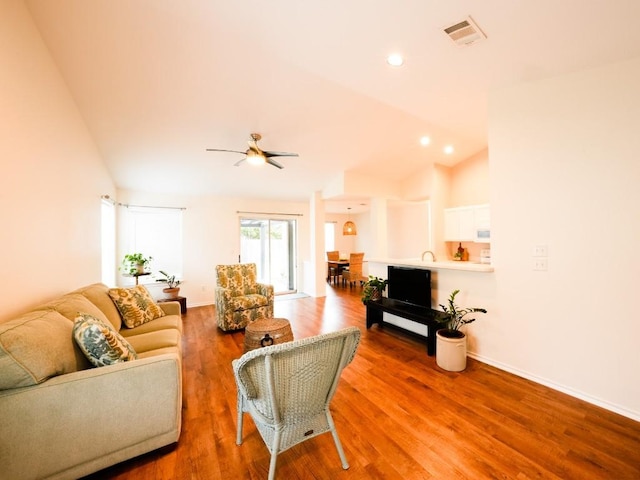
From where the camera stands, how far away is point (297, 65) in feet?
8.79

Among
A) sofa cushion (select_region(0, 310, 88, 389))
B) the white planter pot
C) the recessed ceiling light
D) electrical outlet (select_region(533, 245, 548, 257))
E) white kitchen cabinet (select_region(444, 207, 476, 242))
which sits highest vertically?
the recessed ceiling light

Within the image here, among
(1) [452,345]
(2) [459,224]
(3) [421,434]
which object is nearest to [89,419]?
(3) [421,434]

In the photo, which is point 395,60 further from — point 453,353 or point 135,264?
point 135,264

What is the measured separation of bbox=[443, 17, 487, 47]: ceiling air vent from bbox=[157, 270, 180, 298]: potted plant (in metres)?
5.36

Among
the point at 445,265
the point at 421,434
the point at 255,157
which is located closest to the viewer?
the point at 421,434

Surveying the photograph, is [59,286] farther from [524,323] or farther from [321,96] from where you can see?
[524,323]

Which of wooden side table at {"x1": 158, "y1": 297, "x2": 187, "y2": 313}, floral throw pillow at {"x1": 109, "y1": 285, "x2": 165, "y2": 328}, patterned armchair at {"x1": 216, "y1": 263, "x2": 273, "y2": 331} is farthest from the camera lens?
→ wooden side table at {"x1": 158, "y1": 297, "x2": 187, "y2": 313}

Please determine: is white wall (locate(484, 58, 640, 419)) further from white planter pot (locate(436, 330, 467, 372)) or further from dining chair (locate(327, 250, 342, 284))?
dining chair (locate(327, 250, 342, 284))

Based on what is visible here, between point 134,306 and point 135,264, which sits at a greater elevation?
point 135,264

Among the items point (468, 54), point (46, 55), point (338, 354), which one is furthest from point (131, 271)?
point (468, 54)

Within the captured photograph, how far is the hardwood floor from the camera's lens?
1528 millimetres

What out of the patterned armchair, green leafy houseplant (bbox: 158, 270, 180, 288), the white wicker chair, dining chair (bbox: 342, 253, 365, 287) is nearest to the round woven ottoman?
the white wicker chair

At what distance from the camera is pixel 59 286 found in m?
2.39

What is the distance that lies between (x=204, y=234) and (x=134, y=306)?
2982mm
